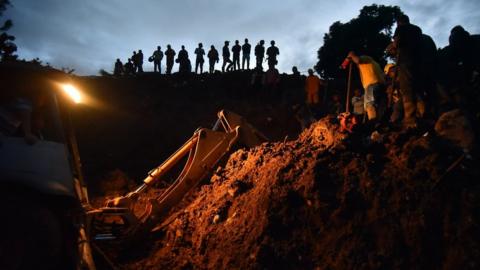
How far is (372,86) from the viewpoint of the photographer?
7.55 m

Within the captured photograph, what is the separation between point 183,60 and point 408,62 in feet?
47.6

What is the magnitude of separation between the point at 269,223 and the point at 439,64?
4345 mm

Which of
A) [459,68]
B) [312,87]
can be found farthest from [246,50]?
[459,68]

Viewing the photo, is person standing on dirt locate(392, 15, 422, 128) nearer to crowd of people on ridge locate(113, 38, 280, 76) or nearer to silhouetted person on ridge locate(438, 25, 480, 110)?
silhouetted person on ridge locate(438, 25, 480, 110)

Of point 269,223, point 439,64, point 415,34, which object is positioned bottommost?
point 269,223

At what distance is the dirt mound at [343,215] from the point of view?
4574mm

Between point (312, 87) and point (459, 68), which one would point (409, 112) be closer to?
point (459, 68)

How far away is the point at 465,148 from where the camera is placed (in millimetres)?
5395

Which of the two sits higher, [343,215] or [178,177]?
[178,177]

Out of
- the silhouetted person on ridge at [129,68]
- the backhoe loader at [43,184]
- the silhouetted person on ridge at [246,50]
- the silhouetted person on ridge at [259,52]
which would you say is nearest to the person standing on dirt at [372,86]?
the backhoe loader at [43,184]

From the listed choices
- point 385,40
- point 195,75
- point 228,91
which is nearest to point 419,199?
point 228,91

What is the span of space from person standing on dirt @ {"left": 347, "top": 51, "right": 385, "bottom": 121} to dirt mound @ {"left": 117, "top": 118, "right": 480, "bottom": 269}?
1528 millimetres

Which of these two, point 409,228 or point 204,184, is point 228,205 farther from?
point 409,228

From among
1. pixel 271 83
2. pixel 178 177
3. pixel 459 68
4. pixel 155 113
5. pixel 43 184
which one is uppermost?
pixel 271 83
